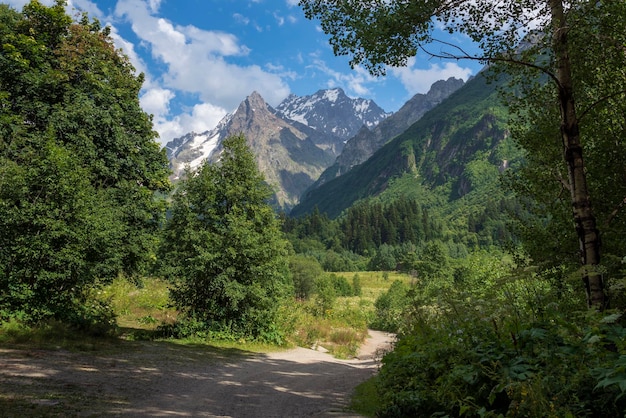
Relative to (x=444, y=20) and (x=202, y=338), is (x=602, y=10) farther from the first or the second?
(x=202, y=338)

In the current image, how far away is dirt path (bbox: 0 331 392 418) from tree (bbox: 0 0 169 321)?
10.9ft

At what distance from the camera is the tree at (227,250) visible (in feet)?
66.5

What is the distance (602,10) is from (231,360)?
626 inches

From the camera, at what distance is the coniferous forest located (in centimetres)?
575

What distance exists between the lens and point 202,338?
20125 millimetres

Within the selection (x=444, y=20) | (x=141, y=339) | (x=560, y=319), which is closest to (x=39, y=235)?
(x=141, y=339)

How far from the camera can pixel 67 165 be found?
1483 centimetres

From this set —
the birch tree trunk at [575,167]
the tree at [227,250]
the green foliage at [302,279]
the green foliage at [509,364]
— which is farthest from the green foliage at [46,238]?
the green foliage at [302,279]

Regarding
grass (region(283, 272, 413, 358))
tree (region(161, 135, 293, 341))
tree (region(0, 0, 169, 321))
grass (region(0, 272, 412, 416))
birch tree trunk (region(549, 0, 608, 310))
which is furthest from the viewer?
grass (region(283, 272, 413, 358))

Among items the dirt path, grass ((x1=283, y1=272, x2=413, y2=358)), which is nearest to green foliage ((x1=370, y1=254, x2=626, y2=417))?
the dirt path

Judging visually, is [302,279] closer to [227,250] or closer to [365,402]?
[227,250]

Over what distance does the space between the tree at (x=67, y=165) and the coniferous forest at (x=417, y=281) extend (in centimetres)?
9

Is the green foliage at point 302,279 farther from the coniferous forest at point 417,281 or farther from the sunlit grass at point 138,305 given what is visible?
the sunlit grass at point 138,305

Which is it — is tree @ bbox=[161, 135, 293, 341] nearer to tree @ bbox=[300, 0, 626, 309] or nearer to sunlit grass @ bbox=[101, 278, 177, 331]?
sunlit grass @ bbox=[101, 278, 177, 331]
